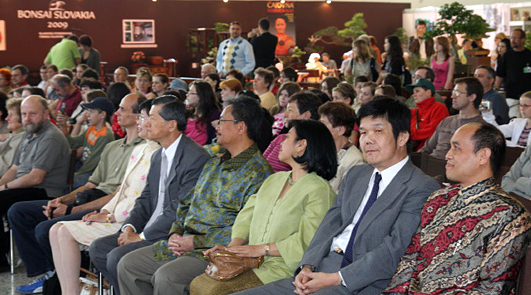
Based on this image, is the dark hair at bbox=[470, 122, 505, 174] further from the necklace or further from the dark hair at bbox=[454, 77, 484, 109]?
the dark hair at bbox=[454, 77, 484, 109]

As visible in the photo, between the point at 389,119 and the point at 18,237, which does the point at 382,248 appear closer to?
the point at 389,119

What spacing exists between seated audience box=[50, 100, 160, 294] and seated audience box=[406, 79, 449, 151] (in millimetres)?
2766

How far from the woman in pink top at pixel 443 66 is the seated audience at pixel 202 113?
385 cm

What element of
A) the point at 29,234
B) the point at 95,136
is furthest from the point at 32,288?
the point at 95,136

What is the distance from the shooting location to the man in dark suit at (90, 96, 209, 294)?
3.91 metres

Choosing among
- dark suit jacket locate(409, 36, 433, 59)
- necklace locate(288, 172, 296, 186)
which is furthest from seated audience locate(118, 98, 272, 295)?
dark suit jacket locate(409, 36, 433, 59)

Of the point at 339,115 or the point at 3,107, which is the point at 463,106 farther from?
the point at 3,107

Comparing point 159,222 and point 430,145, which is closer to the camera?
point 159,222

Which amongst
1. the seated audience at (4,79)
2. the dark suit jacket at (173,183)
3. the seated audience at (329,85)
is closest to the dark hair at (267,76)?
the seated audience at (329,85)

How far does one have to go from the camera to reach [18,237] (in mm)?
4871

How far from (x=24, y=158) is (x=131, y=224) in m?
1.71

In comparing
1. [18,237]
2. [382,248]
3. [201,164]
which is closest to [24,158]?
[18,237]

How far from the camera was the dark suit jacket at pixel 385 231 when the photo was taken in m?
2.64

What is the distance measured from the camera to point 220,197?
11.7 ft
